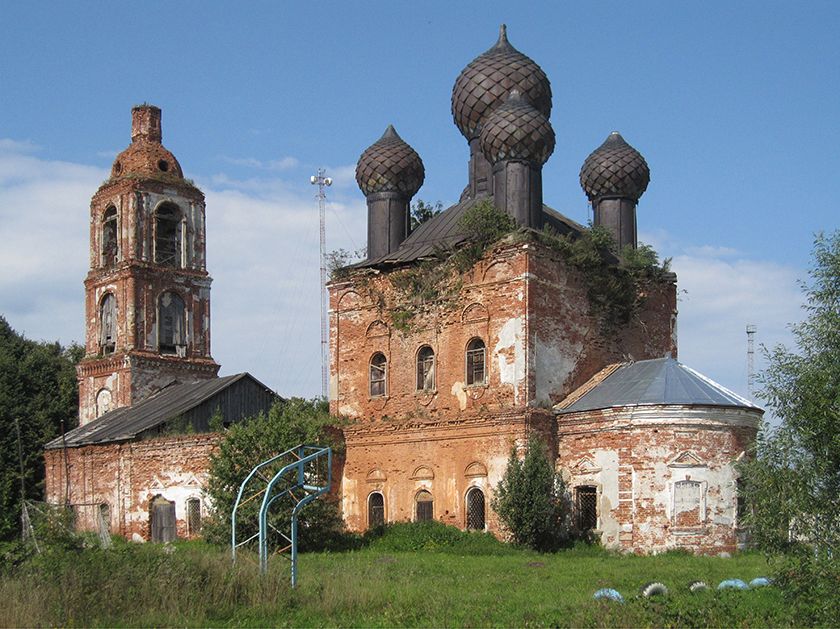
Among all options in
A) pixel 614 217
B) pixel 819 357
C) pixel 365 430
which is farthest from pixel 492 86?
pixel 819 357

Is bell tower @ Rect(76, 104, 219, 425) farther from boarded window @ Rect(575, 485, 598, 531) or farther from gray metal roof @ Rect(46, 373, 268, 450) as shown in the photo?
boarded window @ Rect(575, 485, 598, 531)

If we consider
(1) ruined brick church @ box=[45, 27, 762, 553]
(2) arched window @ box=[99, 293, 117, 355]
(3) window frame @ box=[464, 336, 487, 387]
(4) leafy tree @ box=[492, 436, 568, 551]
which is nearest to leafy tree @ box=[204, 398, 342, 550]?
(1) ruined brick church @ box=[45, 27, 762, 553]

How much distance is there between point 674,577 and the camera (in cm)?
1683

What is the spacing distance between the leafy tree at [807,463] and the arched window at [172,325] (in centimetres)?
2480

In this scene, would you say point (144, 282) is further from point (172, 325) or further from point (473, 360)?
point (473, 360)

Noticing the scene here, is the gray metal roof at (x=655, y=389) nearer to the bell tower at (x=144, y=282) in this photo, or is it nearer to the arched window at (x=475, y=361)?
the arched window at (x=475, y=361)

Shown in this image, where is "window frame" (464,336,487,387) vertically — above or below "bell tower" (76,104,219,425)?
below

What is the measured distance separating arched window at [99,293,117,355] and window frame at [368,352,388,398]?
1225 cm

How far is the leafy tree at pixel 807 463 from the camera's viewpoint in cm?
1199

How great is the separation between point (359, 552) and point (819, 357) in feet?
39.1

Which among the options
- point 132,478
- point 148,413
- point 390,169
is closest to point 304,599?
point 390,169

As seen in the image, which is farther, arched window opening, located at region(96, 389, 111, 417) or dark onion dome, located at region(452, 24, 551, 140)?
arched window opening, located at region(96, 389, 111, 417)

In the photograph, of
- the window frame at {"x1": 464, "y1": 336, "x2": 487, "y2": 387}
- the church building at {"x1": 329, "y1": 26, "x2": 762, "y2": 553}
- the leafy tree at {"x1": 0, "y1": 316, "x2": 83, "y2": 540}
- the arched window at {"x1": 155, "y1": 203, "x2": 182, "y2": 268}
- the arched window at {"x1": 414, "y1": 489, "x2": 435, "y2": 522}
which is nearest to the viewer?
the church building at {"x1": 329, "y1": 26, "x2": 762, "y2": 553}

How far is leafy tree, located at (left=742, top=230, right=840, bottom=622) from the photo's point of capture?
12.0m
